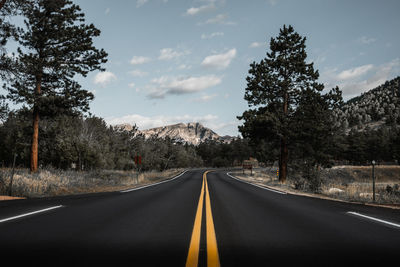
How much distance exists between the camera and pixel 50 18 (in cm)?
2036

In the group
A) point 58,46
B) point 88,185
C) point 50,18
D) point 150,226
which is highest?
point 50,18

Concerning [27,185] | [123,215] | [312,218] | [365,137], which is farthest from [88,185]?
[365,137]

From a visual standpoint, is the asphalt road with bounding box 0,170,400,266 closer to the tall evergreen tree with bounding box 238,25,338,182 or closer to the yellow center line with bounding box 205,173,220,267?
the yellow center line with bounding box 205,173,220,267

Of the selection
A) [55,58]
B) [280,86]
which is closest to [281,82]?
[280,86]

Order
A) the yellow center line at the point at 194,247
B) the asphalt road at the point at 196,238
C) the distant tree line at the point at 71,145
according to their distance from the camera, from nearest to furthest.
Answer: the yellow center line at the point at 194,247, the asphalt road at the point at 196,238, the distant tree line at the point at 71,145

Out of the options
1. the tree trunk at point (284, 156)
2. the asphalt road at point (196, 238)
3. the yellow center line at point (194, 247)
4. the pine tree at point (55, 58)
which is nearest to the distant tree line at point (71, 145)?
the pine tree at point (55, 58)

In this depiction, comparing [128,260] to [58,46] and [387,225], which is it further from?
[58,46]

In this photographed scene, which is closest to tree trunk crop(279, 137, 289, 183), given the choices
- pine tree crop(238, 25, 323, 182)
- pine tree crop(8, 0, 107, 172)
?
pine tree crop(238, 25, 323, 182)

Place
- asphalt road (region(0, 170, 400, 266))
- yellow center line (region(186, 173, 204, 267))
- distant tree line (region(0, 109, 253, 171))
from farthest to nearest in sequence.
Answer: distant tree line (region(0, 109, 253, 171))
asphalt road (region(0, 170, 400, 266))
yellow center line (region(186, 173, 204, 267))

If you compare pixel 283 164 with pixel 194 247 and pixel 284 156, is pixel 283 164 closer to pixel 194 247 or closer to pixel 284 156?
pixel 284 156

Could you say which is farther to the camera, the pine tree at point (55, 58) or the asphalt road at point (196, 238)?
the pine tree at point (55, 58)

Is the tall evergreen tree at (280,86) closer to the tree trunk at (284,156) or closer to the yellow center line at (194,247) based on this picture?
the tree trunk at (284,156)

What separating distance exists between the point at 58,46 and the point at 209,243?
2201cm

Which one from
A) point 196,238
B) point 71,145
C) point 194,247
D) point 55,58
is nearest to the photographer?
point 194,247
